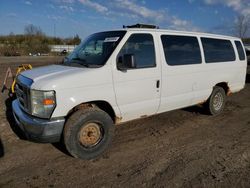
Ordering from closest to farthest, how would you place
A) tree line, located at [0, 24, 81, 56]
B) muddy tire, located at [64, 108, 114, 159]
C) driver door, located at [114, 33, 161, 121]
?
1. muddy tire, located at [64, 108, 114, 159]
2. driver door, located at [114, 33, 161, 121]
3. tree line, located at [0, 24, 81, 56]

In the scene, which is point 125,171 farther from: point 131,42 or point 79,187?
point 131,42

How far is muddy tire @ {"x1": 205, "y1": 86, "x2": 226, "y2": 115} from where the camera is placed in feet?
22.0

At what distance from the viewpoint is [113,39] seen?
4742mm

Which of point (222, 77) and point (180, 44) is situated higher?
point (180, 44)

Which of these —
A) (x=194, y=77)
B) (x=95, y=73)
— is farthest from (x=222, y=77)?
(x=95, y=73)

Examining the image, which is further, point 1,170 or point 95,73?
point 95,73

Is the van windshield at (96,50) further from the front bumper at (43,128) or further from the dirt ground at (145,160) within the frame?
the dirt ground at (145,160)

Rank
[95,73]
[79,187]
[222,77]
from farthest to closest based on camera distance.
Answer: [222,77] < [95,73] < [79,187]

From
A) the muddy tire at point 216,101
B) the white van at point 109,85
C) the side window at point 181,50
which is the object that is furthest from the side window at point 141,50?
the muddy tire at point 216,101

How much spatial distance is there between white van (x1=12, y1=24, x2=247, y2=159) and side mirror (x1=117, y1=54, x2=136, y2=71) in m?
0.02

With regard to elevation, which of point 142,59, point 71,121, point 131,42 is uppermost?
point 131,42

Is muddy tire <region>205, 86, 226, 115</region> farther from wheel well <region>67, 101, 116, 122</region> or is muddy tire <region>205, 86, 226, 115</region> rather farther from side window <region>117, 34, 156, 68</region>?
wheel well <region>67, 101, 116, 122</region>

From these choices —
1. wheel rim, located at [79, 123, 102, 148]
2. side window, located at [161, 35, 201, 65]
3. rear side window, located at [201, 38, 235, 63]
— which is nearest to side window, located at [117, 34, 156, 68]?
side window, located at [161, 35, 201, 65]

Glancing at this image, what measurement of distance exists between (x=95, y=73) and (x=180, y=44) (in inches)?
92.0
